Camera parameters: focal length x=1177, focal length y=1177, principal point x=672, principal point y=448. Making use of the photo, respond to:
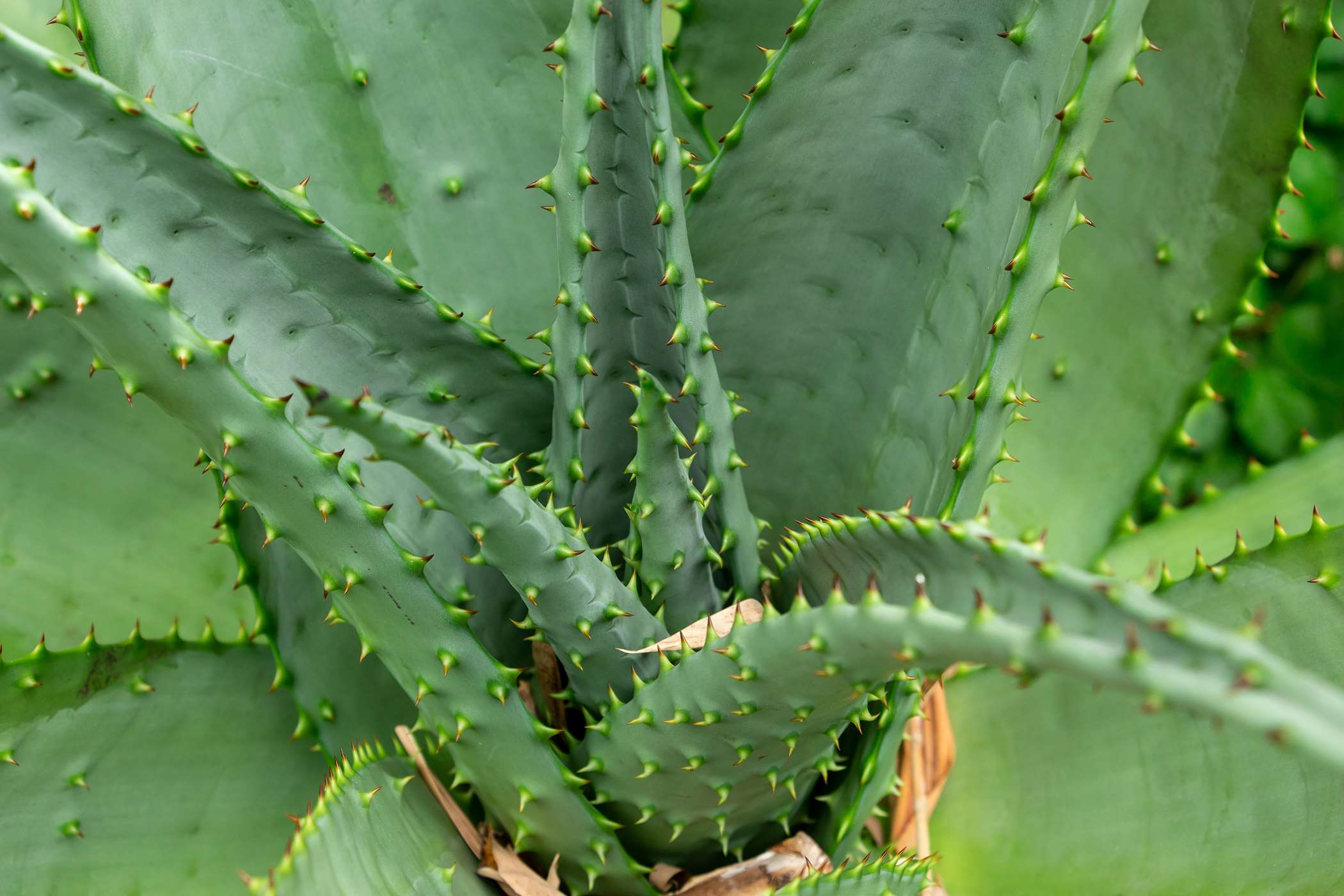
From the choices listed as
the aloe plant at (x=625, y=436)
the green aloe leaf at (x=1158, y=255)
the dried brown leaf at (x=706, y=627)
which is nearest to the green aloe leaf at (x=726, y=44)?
the aloe plant at (x=625, y=436)

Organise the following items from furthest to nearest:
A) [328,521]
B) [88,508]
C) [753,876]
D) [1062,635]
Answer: [88,508] → [753,876] → [328,521] → [1062,635]

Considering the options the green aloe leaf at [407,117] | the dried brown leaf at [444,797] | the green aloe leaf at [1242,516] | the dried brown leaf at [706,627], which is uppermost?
the green aloe leaf at [407,117]

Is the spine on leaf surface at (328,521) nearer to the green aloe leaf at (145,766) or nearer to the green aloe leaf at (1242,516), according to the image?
the green aloe leaf at (145,766)

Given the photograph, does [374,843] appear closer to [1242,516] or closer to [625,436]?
[625,436]

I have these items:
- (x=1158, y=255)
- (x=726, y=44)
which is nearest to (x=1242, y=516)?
(x=1158, y=255)

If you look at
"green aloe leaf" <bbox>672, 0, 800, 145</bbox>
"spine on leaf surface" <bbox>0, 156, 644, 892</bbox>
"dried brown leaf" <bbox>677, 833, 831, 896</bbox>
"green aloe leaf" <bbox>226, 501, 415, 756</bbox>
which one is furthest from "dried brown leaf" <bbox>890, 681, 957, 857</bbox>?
"green aloe leaf" <bbox>672, 0, 800, 145</bbox>

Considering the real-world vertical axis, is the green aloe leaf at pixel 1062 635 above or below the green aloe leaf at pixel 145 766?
above

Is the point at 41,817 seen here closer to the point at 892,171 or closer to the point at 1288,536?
the point at 892,171
